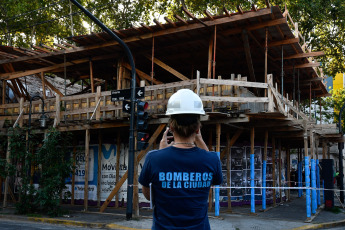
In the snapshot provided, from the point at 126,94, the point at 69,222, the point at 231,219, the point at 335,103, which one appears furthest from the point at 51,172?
the point at 335,103

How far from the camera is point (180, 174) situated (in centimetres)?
261

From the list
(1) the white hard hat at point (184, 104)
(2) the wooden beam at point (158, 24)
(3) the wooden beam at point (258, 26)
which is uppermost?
(2) the wooden beam at point (158, 24)

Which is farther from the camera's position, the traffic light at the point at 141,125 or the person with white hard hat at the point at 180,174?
the traffic light at the point at 141,125

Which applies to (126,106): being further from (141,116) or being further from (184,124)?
(184,124)

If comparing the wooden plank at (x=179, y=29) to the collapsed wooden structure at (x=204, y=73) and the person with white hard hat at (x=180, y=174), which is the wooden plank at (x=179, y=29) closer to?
the collapsed wooden structure at (x=204, y=73)

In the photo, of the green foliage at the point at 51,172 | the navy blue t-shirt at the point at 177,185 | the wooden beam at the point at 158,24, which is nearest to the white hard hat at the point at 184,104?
the navy blue t-shirt at the point at 177,185

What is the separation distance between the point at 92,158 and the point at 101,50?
4764 millimetres

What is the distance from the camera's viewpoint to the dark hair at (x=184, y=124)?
2.65 metres

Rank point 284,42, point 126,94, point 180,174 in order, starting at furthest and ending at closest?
point 284,42 → point 126,94 → point 180,174

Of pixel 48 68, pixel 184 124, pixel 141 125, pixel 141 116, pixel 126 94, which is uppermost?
pixel 48 68

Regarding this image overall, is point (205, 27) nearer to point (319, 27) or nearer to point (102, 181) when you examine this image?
point (102, 181)

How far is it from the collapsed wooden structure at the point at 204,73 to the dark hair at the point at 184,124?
1008cm

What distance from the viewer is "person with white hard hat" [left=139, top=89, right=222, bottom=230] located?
2.60 metres

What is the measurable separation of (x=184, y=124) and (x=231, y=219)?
11365 millimetres
